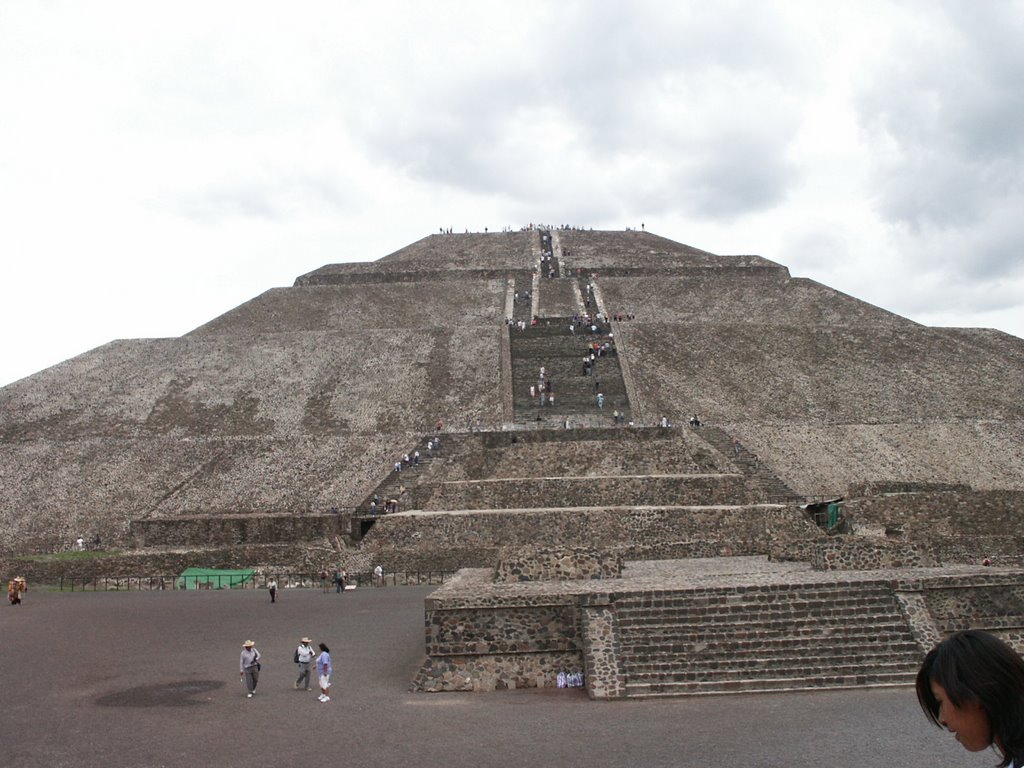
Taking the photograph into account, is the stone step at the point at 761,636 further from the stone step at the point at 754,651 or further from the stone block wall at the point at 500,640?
the stone block wall at the point at 500,640

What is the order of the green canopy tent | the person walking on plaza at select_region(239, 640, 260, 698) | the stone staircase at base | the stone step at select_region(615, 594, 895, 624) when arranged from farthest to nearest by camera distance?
the green canopy tent
the stone step at select_region(615, 594, 895, 624)
the person walking on plaza at select_region(239, 640, 260, 698)
the stone staircase at base

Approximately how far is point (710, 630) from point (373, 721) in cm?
407

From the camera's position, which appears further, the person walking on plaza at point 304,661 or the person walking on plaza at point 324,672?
the person walking on plaza at point 304,661

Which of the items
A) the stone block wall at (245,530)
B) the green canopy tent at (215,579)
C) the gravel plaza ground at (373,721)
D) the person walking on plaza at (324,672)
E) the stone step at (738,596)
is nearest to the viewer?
the gravel plaza ground at (373,721)

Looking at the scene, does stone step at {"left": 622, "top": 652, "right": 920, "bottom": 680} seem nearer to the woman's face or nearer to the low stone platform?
the low stone platform

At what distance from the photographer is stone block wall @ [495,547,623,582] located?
13.9m

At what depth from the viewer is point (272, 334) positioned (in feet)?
143

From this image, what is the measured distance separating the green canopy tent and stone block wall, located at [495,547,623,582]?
9.51 meters

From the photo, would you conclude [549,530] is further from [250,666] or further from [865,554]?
[250,666]

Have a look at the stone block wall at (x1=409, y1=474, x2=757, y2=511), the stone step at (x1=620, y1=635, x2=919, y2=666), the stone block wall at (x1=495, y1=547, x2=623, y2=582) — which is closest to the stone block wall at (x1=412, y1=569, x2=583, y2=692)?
the stone step at (x1=620, y1=635, x2=919, y2=666)

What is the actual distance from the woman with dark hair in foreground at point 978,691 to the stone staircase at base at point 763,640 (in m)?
8.34

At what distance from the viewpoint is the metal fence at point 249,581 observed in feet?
68.9

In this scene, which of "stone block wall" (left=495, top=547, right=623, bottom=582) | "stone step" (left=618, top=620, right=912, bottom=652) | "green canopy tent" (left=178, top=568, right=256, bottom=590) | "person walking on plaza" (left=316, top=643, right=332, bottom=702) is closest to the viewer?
"person walking on plaza" (left=316, top=643, right=332, bottom=702)

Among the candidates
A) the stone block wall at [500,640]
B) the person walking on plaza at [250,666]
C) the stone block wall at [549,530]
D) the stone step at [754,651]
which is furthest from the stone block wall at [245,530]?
the stone step at [754,651]
